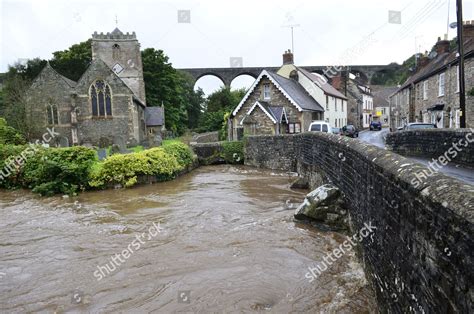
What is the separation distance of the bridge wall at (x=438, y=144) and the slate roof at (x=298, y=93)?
41.8 feet

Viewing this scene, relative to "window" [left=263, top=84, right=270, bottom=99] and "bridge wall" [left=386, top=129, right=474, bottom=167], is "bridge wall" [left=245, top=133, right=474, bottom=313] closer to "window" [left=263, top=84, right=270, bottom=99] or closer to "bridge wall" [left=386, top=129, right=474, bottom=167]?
"bridge wall" [left=386, top=129, right=474, bottom=167]

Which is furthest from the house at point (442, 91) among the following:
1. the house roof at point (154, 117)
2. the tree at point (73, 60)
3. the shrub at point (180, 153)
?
the tree at point (73, 60)

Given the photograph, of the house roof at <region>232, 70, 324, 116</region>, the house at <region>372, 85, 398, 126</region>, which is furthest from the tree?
the house at <region>372, 85, 398, 126</region>

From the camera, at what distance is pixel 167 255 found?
831 centimetres

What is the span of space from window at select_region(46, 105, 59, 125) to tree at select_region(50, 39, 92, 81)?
20.6 metres

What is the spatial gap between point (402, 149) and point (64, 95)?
2801cm

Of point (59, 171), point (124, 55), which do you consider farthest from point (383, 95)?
point (59, 171)

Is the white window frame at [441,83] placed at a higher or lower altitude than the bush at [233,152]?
higher

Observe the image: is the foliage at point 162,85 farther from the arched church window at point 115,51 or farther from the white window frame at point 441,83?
the white window frame at point 441,83

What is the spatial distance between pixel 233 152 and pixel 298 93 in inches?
385

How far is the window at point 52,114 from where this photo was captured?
32000mm

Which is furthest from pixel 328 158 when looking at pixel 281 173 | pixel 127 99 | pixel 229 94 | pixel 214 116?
pixel 229 94

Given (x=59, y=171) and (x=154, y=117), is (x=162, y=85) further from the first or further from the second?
(x=59, y=171)

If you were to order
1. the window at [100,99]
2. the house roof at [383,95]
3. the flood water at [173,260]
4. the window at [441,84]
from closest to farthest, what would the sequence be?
1. the flood water at [173,260]
2. the window at [441,84]
3. the window at [100,99]
4. the house roof at [383,95]
